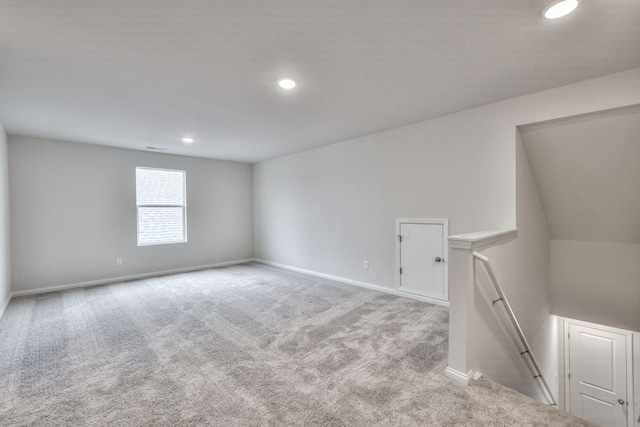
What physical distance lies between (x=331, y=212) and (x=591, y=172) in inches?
138

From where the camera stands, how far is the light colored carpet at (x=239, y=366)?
1816 mm

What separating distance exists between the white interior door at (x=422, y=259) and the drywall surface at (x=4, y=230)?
5348 millimetres

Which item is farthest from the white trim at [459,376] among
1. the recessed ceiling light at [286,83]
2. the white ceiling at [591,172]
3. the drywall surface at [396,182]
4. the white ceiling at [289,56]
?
the recessed ceiling light at [286,83]

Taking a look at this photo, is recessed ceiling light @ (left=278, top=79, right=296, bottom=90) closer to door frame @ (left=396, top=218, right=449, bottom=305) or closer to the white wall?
the white wall

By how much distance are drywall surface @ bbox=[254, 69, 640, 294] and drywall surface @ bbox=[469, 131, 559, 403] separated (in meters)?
0.31

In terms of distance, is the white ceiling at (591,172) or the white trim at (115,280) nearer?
the white ceiling at (591,172)

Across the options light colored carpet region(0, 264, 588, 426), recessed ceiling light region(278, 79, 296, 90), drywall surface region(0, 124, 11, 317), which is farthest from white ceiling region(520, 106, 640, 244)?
drywall surface region(0, 124, 11, 317)

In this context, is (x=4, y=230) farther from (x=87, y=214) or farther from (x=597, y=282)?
(x=597, y=282)

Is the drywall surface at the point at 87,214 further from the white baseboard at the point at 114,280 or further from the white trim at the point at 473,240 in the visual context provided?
the white trim at the point at 473,240

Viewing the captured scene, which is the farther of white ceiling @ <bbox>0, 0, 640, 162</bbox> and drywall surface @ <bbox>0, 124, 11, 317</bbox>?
drywall surface @ <bbox>0, 124, 11, 317</bbox>

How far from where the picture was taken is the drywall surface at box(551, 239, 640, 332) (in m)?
3.68

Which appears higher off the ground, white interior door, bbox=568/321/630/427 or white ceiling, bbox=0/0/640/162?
white ceiling, bbox=0/0/640/162

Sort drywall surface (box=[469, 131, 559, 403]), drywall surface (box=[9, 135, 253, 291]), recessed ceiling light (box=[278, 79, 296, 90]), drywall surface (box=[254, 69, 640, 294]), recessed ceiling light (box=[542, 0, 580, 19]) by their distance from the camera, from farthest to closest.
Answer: drywall surface (box=[9, 135, 253, 291]), drywall surface (box=[254, 69, 640, 294]), recessed ceiling light (box=[278, 79, 296, 90]), drywall surface (box=[469, 131, 559, 403]), recessed ceiling light (box=[542, 0, 580, 19])

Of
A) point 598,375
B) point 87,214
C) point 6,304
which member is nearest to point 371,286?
point 598,375
